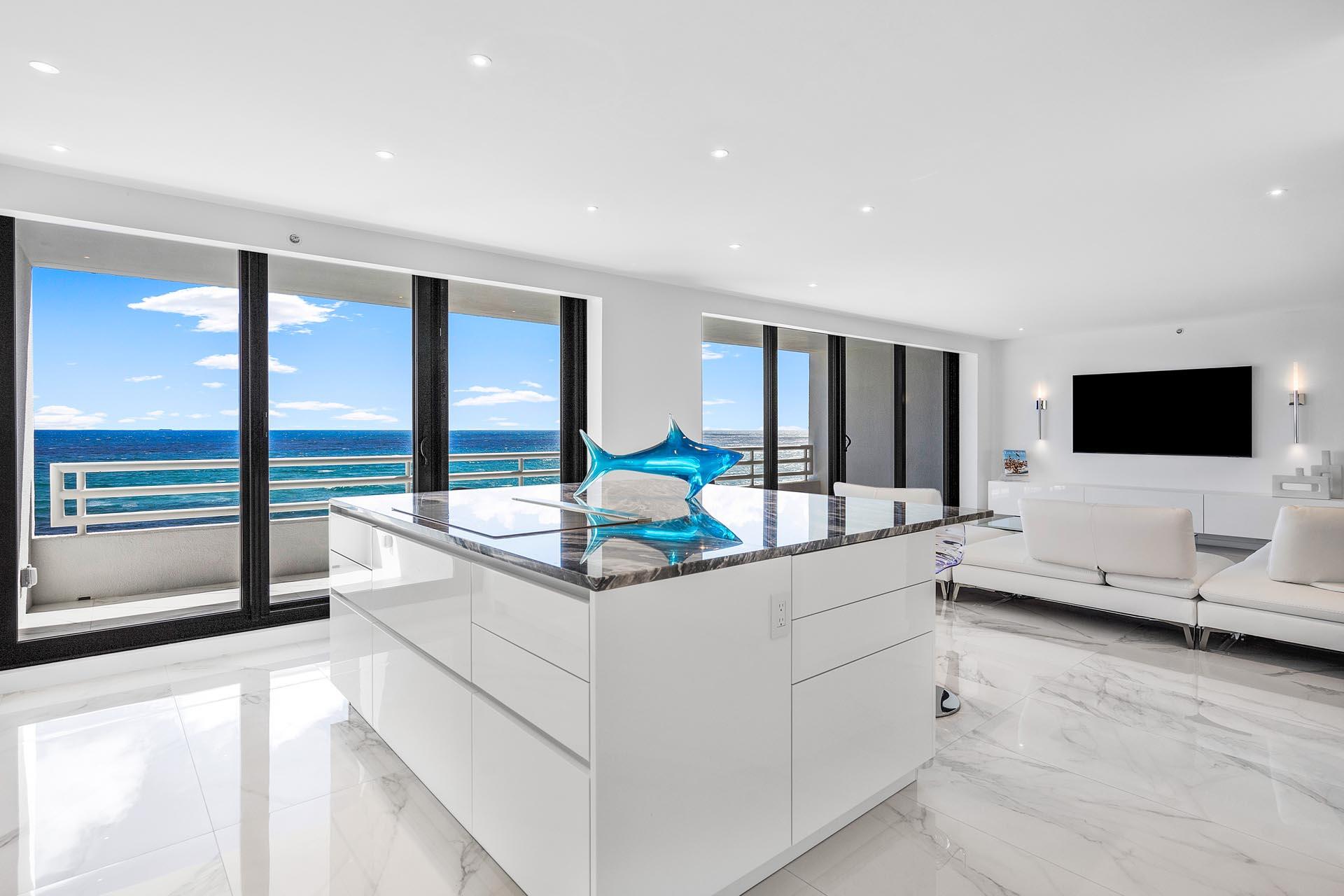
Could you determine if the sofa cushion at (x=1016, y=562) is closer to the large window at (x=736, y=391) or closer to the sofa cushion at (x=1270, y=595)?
the sofa cushion at (x=1270, y=595)

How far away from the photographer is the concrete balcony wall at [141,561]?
3383mm

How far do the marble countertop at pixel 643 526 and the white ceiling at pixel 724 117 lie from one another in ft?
4.69

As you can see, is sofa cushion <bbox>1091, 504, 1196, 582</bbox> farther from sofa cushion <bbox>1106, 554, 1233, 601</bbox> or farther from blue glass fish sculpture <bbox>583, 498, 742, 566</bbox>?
blue glass fish sculpture <bbox>583, 498, 742, 566</bbox>

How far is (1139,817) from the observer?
79.7 inches

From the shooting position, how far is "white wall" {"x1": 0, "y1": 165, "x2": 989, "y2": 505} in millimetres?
3152

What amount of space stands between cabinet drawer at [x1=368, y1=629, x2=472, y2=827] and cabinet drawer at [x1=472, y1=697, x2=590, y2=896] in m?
0.07

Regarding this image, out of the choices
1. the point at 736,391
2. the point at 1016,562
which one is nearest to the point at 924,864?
the point at 1016,562

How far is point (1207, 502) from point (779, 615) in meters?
7.18

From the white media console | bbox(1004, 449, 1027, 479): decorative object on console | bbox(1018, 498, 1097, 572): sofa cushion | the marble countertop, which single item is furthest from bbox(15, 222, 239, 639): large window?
bbox(1004, 449, 1027, 479): decorative object on console

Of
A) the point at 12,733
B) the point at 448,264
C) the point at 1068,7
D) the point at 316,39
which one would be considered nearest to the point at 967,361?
the point at 448,264

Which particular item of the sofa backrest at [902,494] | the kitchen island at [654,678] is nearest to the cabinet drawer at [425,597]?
the kitchen island at [654,678]

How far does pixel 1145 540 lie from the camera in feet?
12.0

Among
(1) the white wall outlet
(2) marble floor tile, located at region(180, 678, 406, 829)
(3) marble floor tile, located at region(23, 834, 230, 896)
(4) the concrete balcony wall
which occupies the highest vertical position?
(1) the white wall outlet

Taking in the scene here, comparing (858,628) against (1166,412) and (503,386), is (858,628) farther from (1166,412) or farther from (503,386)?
(1166,412)
